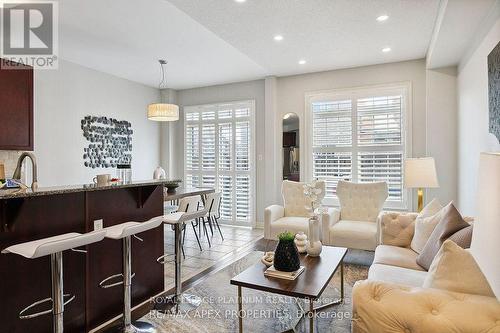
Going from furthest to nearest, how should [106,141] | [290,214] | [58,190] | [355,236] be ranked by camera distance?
[106,141] < [290,214] < [355,236] < [58,190]

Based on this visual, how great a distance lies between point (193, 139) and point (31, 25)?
11.8 feet

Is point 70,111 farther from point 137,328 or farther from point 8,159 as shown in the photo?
point 137,328

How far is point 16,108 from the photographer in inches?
156

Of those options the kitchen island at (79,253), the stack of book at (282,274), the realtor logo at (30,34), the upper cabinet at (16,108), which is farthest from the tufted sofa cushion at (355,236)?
the upper cabinet at (16,108)

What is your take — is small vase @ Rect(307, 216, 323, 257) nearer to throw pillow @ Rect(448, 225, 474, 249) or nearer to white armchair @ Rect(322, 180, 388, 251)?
throw pillow @ Rect(448, 225, 474, 249)

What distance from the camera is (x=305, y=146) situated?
18.5 ft

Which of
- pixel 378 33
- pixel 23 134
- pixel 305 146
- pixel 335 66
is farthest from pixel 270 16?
pixel 23 134

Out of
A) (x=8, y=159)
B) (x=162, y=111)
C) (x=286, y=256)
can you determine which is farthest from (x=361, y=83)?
(x=8, y=159)

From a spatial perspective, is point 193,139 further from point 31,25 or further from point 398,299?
point 398,299

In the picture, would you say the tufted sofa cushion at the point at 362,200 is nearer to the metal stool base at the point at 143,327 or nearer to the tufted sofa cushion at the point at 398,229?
the tufted sofa cushion at the point at 398,229

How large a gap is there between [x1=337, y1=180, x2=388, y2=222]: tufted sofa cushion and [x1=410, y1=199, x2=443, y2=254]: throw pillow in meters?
1.39

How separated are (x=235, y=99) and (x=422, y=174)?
12.6 ft

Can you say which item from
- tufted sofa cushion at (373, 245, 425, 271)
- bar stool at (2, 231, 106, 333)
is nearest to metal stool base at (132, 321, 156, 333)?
bar stool at (2, 231, 106, 333)

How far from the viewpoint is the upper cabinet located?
3.81 meters
